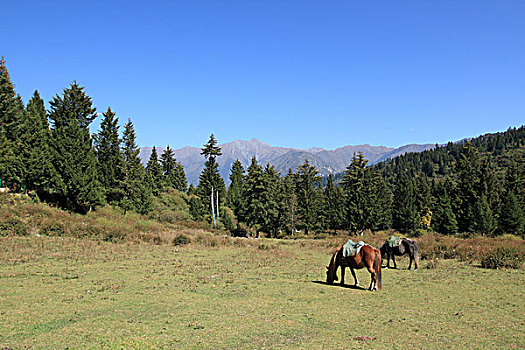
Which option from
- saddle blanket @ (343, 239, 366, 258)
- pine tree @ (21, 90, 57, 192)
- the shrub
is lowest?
saddle blanket @ (343, 239, 366, 258)

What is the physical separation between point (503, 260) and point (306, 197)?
50226 mm

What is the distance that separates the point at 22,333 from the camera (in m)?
8.82

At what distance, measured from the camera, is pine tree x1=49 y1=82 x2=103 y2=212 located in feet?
139

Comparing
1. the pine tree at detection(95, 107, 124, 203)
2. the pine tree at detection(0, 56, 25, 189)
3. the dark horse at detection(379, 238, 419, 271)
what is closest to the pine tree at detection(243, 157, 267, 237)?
the pine tree at detection(95, 107, 124, 203)

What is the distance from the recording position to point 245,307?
1195 cm

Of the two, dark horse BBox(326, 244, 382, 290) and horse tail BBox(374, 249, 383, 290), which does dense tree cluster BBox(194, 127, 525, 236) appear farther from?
horse tail BBox(374, 249, 383, 290)

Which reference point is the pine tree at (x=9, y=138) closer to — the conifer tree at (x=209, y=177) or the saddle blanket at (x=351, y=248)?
the conifer tree at (x=209, y=177)

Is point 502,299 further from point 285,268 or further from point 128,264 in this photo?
point 128,264

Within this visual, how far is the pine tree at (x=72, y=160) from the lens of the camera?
4231 cm

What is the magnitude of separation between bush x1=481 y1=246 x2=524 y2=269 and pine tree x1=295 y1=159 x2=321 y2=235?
48263mm

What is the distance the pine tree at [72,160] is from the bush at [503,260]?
43344 mm

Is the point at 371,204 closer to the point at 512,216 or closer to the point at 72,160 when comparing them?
the point at 512,216

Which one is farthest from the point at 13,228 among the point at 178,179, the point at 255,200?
the point at 178,179

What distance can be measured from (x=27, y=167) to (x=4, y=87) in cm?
1250
